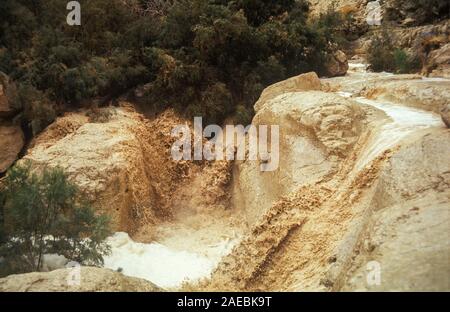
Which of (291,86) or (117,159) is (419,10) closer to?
(291,86)

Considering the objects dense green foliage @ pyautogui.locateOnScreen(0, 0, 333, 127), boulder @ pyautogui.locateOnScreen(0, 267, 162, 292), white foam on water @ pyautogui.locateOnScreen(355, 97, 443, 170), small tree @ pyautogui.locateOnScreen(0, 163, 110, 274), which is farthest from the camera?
dense green foliage @ pyautogui.locateOnScreen(0, 0, 333, 127)

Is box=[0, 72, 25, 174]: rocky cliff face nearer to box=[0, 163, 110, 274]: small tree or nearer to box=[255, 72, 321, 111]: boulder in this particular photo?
box=[0, 163, 110, 274]: small tree

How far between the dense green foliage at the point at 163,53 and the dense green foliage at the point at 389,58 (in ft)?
7.71

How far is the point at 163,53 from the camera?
11.1 meters

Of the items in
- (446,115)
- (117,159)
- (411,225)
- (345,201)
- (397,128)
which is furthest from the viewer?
(117,159)

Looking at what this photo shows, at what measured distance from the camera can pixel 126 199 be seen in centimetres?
837

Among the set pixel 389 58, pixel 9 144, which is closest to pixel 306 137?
pixel 9 144

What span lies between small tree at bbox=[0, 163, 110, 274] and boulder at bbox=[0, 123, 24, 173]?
3.26m

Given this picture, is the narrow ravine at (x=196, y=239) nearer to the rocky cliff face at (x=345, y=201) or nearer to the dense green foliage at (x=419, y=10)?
the rocky cliff face at (x=345, y=201)

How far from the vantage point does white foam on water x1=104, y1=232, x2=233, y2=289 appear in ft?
22.3

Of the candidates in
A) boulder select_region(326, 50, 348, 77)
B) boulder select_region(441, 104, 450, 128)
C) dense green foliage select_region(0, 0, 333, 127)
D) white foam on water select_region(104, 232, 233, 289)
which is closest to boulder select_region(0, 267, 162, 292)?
white foam on water select_region(104, 232, 233, 289)

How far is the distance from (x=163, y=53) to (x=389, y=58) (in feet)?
22.3
